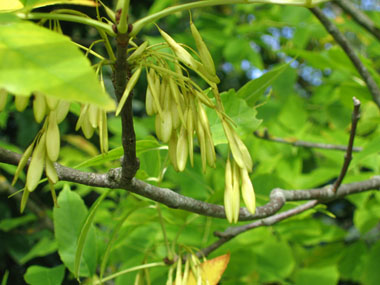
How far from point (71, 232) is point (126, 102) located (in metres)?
0.56

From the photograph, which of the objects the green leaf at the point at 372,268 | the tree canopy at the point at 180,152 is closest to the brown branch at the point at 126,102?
the tree canopy at the point at 180,152

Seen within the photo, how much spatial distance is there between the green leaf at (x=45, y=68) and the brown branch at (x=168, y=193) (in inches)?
11.6

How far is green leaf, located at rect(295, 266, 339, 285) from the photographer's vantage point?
4.91ft

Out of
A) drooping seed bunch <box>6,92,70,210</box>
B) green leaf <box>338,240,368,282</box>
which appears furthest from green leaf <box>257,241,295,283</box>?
drooping seed bunch <box>6,92,70,210</box>

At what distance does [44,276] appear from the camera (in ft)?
3.18

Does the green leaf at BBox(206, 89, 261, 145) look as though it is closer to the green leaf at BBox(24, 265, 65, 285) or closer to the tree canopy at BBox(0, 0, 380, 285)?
the tree canopy at BBox(0, 0, 380, 285)

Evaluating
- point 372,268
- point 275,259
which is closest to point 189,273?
point 275,259

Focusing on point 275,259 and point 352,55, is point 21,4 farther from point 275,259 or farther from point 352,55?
point 275,259

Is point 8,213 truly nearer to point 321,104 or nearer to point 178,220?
point 178,220

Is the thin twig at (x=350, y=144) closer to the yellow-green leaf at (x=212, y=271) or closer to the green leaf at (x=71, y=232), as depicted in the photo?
the yellow-green leaf at (x=212, y=271)

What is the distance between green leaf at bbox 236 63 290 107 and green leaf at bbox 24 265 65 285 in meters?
0.54

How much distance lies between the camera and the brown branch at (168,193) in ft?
2.19

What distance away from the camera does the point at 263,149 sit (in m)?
1.97

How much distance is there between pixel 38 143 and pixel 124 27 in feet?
0.66
